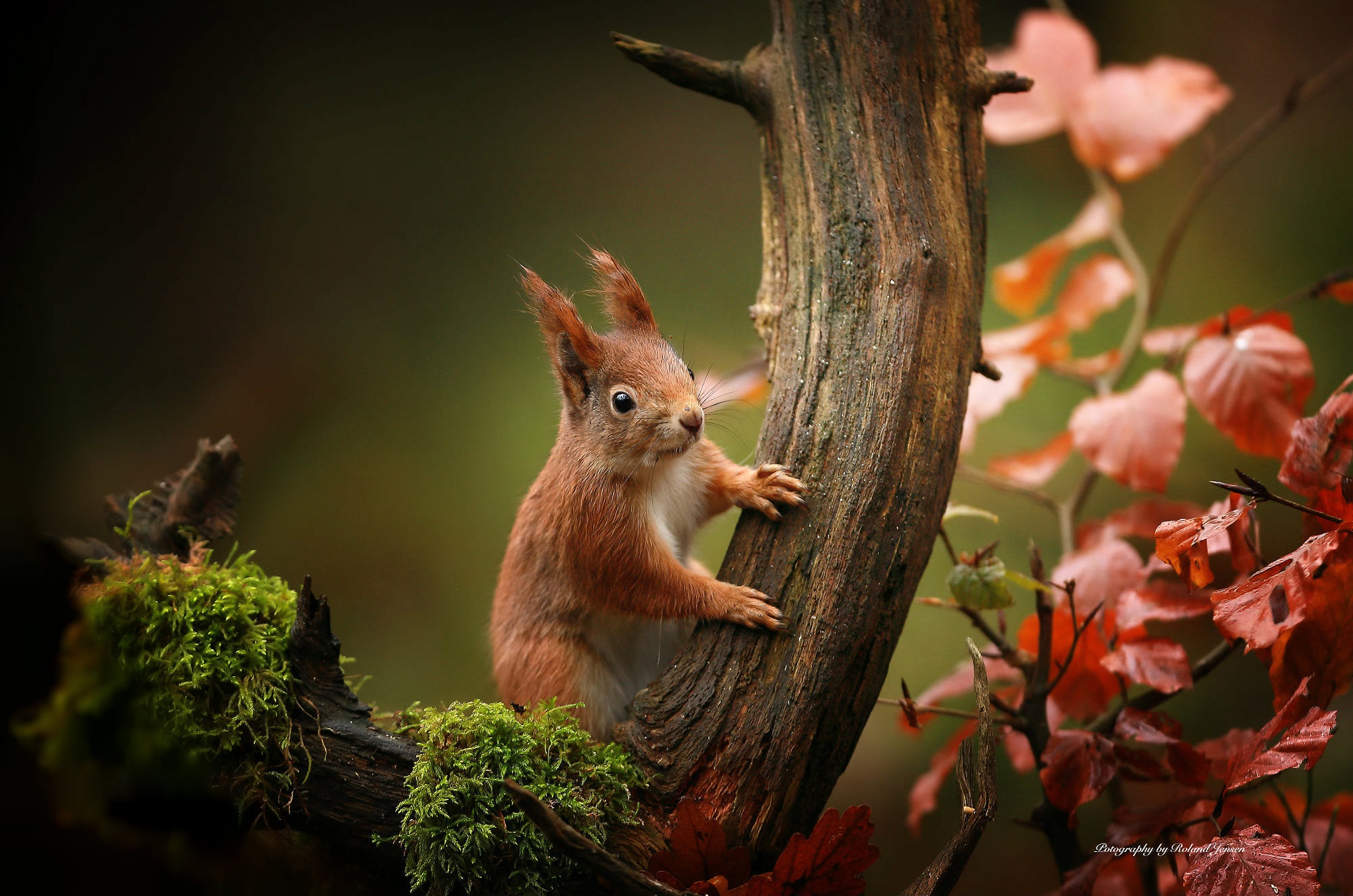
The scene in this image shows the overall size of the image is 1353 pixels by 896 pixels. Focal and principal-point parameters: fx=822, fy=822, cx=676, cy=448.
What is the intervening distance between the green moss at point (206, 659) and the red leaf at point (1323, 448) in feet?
5.86

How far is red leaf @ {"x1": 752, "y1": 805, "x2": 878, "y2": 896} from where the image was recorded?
1275mm

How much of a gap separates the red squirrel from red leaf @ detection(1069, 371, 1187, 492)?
0.81m

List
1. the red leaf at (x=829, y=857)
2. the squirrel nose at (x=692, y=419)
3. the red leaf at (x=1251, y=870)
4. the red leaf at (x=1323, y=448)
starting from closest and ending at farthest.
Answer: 1. the red leaf at (x=1251, y=870)
2. the red leaf at (x=829, y=857)
3. the red leaf at (x=1323, y=448)
4. the squirrel nose at (x=692, y=419)

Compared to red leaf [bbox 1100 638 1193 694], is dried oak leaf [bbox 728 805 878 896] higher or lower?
lower

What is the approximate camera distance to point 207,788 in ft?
3.77

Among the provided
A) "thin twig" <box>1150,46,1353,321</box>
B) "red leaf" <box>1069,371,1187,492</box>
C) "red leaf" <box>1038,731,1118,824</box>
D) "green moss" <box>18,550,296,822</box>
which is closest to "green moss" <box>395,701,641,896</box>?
"green moss" <box>18,550,296,822</box>

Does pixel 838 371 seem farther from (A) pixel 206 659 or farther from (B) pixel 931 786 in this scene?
(A) pixel 206 659

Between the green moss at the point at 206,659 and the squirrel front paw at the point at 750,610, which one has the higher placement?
the squirrel front paw at the point at 750,610

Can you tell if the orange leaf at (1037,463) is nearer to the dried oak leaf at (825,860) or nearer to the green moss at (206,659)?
the dried oak leaf at (825,860)

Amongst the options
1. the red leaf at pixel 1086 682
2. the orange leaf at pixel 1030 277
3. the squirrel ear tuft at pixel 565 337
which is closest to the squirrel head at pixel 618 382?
the squirrel ear tuft at pixel 565 337

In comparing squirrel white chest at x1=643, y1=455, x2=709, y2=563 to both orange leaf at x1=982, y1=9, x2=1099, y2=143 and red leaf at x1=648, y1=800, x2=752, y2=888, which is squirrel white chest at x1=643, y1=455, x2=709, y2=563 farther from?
orange leaf at x1=982, y1=9, x2=1099, y2=143

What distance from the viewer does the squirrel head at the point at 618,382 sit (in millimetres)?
1641

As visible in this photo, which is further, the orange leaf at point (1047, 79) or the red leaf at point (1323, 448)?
the orange leaf at point (1047, 79)

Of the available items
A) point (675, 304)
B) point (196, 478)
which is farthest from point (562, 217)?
point (196, 478)
